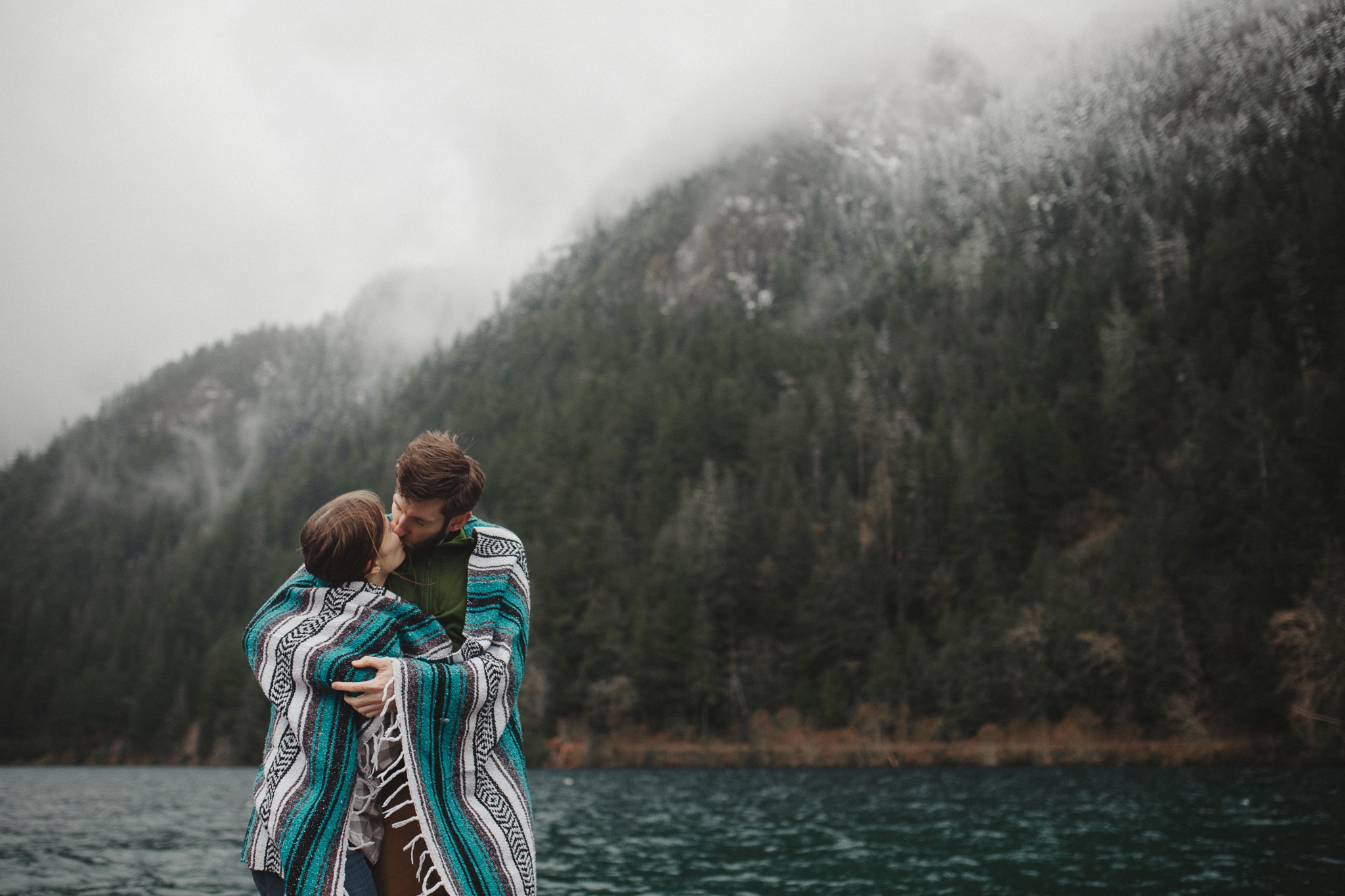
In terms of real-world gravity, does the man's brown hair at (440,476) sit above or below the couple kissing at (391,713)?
above

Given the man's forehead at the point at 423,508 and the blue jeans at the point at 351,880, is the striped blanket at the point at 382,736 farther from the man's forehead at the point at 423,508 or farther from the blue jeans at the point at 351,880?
the man's forehead at the point at 423,508

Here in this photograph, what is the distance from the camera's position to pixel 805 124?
178 meters

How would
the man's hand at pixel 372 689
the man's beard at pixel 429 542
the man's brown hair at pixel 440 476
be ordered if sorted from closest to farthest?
the man's hand at pixel 372 689, the man's brown hair at pixel 440 476, the man's beard at pixel 429 542

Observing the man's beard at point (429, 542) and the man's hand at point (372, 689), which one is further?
the man's beard at point (429, 542)

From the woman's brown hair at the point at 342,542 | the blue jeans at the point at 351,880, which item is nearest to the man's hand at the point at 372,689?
the woman's brown hair at the point at 342,542

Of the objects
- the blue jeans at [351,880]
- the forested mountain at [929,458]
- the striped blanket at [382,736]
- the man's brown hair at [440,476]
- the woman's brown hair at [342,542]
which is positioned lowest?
the blue jeans at [351,880]

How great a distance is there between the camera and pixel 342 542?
2801 mm

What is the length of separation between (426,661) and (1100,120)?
448ft

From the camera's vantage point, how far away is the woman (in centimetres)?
266

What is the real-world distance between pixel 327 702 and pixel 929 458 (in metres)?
75.9

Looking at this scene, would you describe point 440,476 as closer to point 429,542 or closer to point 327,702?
point 429,542

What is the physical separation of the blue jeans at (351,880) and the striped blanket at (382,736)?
2.1 inches

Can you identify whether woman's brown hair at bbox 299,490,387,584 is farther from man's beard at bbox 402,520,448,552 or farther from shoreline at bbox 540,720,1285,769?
shoreline at bbox 540,720,1285,769

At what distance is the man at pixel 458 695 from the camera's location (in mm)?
2732
